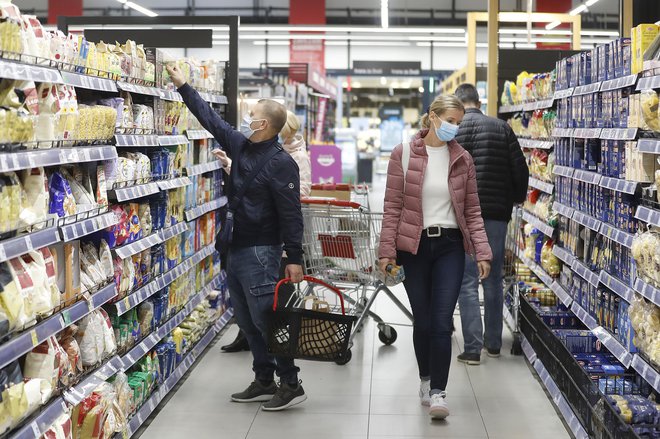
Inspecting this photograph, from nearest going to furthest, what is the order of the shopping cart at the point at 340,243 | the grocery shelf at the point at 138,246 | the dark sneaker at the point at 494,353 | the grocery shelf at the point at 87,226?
the grocery shelf at the point at 87,226 < the grocery shelf at the point at 138,246 < the shopping cart at the point at 340,243 < the dark sneaker at the point at 494,353

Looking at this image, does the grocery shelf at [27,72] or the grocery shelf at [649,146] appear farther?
the grocery shelf at [649,146]

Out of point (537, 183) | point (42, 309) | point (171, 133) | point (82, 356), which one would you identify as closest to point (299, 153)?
point (171, 133)

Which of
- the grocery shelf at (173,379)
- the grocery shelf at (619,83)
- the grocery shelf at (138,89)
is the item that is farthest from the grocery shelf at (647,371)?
the grocery shelf at (138,89)

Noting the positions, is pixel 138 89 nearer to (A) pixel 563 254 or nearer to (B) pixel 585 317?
(B) pixel 585 317

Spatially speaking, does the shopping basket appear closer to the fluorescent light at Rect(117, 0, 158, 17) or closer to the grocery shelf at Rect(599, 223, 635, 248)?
the grocery shelf at Rect(599, 223, 635, 248)

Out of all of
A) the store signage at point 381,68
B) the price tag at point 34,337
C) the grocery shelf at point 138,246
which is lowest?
the price tag at point 34,337

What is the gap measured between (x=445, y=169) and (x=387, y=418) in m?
1.39

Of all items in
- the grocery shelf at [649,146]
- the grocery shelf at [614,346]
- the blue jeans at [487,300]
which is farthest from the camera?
the blue jeans at [487,300]

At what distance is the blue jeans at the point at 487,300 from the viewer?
601 cm

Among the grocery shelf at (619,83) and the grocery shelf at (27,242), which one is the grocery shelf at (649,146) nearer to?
the grocery shelf at (619,83)

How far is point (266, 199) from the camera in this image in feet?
15.6

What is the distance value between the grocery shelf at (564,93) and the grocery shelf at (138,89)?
248 centimetres

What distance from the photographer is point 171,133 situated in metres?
5.36

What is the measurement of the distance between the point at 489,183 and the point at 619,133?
69.4 inches
